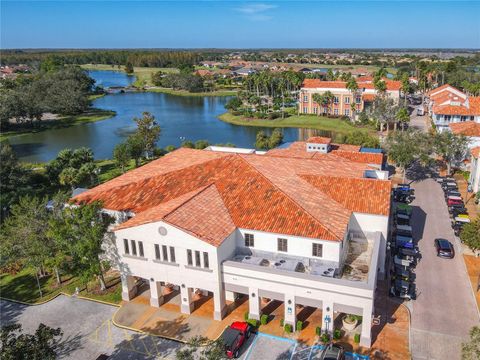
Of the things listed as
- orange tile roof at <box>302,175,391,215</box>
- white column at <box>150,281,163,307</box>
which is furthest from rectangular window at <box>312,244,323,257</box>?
white column at <box>150,281,163,307</box>

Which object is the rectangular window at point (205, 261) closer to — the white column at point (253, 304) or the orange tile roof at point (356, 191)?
the white column at point (253, 304)

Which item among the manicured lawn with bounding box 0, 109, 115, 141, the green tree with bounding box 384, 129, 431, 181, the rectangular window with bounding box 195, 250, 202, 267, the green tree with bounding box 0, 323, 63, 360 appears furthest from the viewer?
the manicured lawn with bounding box 0, 109, 115, 141

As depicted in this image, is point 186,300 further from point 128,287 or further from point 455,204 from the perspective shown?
point 455,204

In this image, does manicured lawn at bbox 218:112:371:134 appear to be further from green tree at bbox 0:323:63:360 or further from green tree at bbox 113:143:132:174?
green tree at bbox 0:323:63:360

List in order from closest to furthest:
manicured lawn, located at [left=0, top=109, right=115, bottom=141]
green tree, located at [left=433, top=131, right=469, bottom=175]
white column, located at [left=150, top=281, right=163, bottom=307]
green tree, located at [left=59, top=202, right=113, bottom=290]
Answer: green tree, located at [left=59, top=202, right=113, bottom=290] < white column, located at [left=150, top=281, right=163, bottom=307] < green tree, located at [left=433, top=131, right=469, bottom=175] < manicured lawn, located at [left=0, top=109, right=115, bottom=141]

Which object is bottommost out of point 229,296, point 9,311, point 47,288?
point 9,311

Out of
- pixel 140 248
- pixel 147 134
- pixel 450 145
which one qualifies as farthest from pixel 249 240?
pixel 147 134
